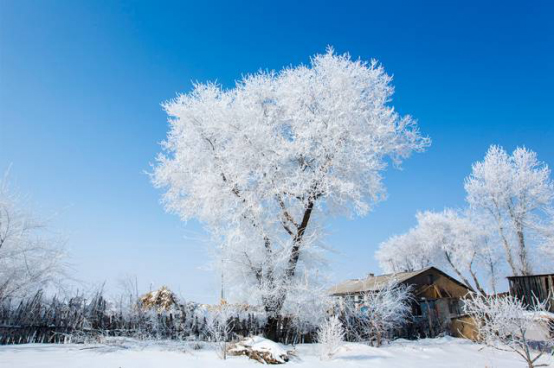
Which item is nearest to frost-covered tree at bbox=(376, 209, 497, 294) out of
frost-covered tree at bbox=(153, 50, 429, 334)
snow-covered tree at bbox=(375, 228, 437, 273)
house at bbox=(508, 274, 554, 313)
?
snow-covered tree at bbox=(375, 228, 437, 273)

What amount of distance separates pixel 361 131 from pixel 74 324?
1299cm

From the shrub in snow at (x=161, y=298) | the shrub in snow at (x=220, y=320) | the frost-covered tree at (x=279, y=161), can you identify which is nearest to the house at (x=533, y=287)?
the frost-covered tree at (x=279, y=161)

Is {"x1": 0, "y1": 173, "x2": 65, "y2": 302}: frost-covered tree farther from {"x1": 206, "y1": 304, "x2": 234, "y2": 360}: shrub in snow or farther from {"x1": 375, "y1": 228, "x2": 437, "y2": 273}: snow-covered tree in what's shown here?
{"x1": 375, "y1": 228, "x2": 437, "y2": 273}: snow-covered tree

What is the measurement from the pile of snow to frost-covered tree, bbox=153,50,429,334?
2264mm

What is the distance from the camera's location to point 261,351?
9.77 metres

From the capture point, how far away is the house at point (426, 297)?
62.2ft

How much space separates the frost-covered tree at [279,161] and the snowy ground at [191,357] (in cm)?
297

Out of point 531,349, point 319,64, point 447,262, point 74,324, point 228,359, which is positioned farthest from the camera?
point 447,262

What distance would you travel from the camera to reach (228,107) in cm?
1555

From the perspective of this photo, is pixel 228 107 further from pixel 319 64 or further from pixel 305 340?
pixel 305 340

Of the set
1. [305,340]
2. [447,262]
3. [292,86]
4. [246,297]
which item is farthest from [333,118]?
[447,262]

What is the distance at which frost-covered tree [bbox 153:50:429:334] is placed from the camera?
13.2 metres

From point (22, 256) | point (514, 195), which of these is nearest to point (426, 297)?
point (514, 195)

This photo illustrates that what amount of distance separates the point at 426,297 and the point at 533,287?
1176 centimetres
